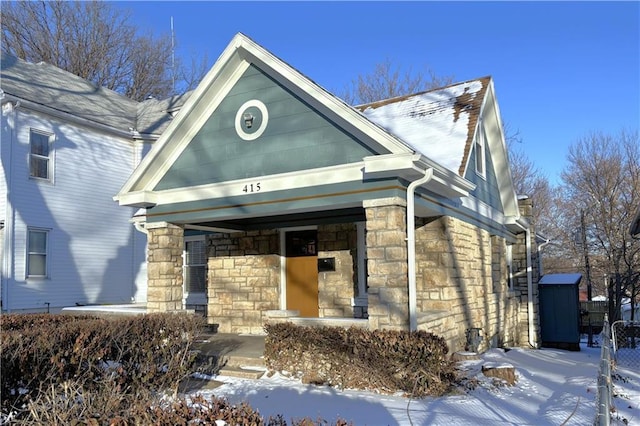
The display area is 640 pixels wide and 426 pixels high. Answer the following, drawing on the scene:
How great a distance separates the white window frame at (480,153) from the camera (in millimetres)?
12594

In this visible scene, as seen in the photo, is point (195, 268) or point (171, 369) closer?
point (171, 369)

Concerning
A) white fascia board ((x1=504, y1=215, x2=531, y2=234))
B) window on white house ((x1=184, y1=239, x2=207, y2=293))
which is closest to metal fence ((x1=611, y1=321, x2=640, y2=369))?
white fascia board ((x1=504, y1=215, x2=531, y2=234))

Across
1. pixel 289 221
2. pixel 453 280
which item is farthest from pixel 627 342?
pixel 289 221

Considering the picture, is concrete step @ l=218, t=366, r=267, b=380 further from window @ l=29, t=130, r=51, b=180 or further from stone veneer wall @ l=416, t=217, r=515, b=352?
window @ l=29, t=130, r=51, b=180

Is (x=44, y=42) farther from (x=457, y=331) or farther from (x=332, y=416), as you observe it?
(x=332, y=416)

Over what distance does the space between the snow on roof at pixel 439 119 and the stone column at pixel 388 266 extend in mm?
2177

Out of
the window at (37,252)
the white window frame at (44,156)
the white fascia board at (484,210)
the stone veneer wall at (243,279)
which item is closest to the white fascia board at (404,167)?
the white fascia board at (484,210)

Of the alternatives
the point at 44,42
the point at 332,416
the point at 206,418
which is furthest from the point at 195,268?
the point at 44,42

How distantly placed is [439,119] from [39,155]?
37.6ft

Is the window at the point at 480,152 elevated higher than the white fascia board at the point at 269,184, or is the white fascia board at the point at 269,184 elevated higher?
the window at the point at 480,152

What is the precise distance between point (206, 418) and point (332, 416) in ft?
9.65

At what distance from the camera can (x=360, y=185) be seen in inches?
331

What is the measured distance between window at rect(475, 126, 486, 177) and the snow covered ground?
5.24 meters

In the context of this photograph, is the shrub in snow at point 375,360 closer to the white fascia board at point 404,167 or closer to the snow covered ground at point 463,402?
the snow covered ground at point 463,402
